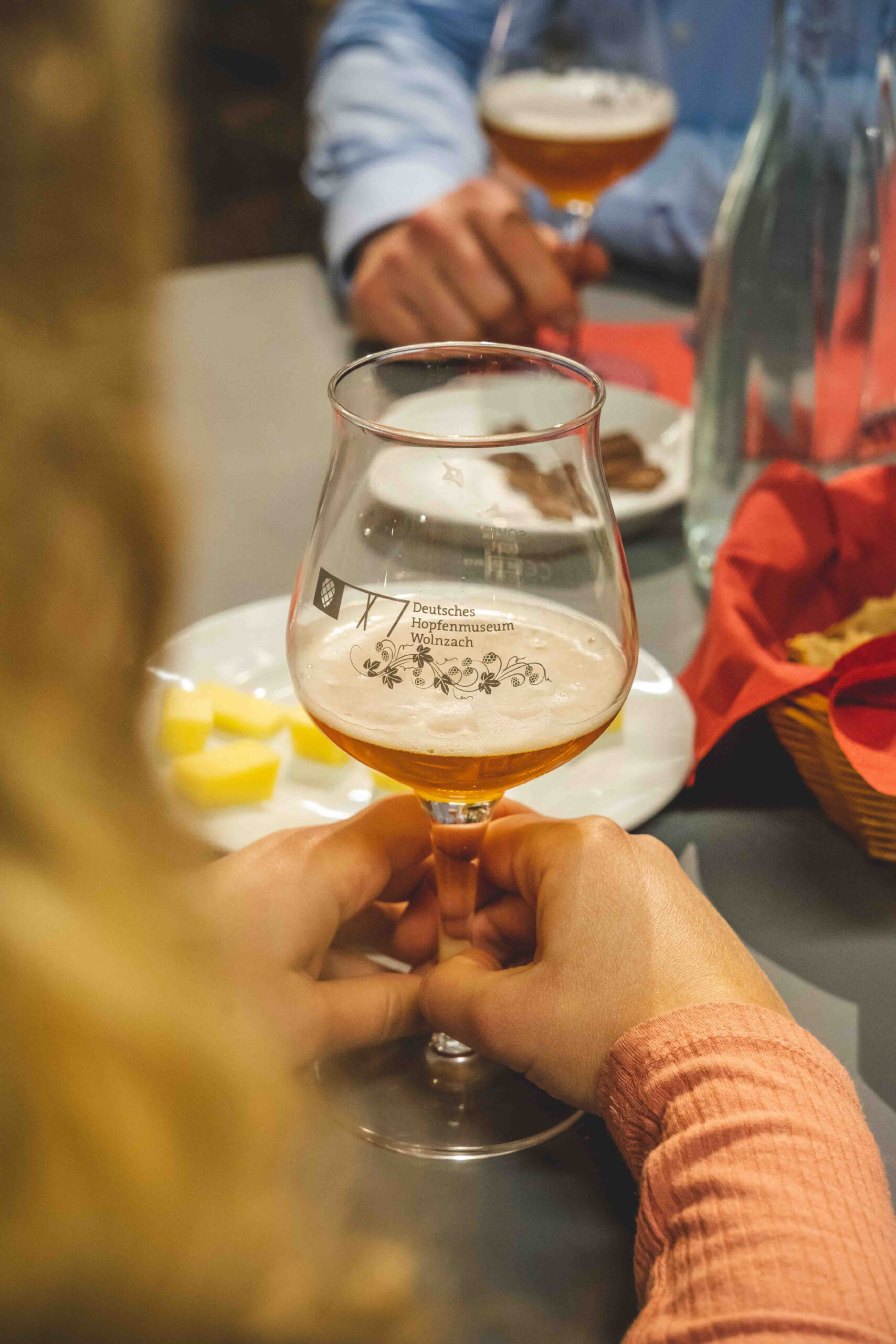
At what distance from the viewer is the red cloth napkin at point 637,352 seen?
1564mm

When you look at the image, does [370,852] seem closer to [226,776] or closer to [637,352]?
[226,776]

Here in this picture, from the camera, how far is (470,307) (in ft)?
5.32

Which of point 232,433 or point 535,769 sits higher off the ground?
point 535,769

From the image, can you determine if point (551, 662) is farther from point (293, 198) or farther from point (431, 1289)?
point (293, 198)

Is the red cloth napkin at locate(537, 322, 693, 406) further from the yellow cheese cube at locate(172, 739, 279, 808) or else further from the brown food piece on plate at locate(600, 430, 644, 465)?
the yellow cheese cube at locate(172, 739, 279, 808)

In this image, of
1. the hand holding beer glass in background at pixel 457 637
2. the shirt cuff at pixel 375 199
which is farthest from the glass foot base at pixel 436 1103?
the shirt cuff at pixel 375 199

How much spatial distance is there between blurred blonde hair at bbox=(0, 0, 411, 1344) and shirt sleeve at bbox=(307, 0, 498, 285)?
166cm

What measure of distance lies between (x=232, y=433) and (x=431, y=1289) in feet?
3.64

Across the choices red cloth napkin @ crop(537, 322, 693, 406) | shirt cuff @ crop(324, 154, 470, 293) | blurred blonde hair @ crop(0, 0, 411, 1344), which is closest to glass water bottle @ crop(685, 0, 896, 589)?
red cloth napkin @ crop(537, 322, 693, 406)

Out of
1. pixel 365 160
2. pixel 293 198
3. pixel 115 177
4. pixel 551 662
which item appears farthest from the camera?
pixel 293 198

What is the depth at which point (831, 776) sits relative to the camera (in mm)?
825

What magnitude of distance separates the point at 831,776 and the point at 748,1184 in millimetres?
378

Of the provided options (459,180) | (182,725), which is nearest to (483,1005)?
(182,725)

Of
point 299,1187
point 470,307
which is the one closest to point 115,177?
point 299,1187
